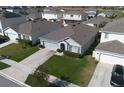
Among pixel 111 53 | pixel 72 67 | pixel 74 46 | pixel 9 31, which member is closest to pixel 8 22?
pixel 9 31

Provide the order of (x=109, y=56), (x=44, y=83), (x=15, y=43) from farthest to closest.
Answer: (x=15, y=43) → (x=109, y=56) → (x=44, y=83)

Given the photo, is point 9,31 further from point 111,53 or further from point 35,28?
point 111,53

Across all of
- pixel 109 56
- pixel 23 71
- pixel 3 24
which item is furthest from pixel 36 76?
pixel 3 24

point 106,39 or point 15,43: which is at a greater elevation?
point 106,39

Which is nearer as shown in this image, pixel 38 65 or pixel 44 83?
pixel 44 83

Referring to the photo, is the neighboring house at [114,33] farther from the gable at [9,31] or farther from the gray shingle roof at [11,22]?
the gray shingle roof at [11,22]

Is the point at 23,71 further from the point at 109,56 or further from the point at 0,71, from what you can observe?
the point at 109,56
